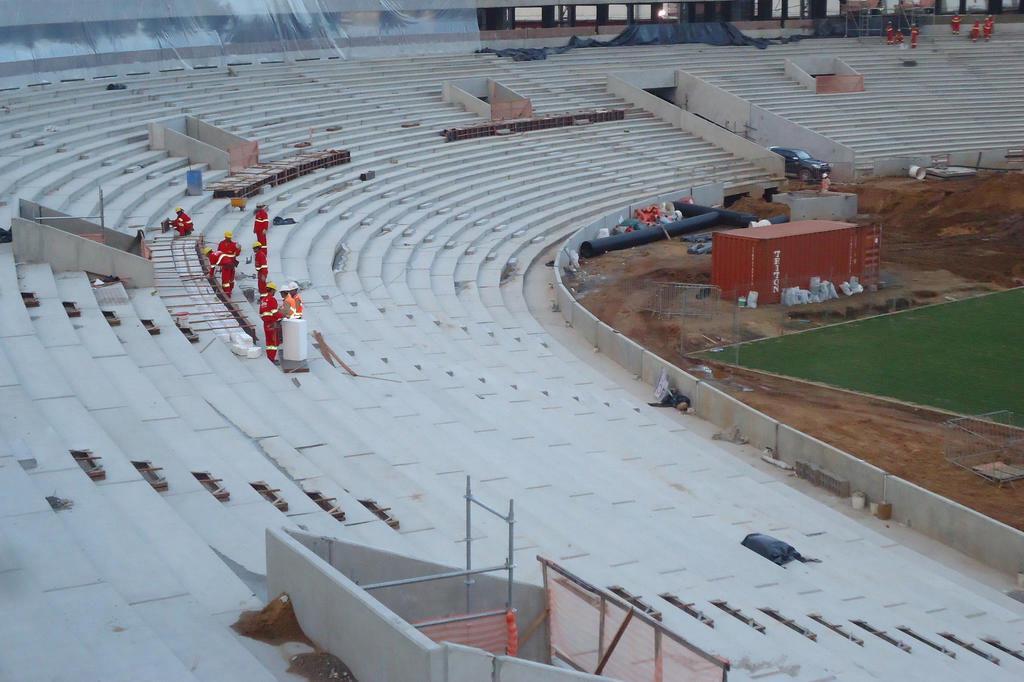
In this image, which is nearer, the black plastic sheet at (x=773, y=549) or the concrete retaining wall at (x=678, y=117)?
the black plastic sheet at (x=773, y=549)

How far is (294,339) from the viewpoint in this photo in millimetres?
17859

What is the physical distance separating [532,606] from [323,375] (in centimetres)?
841

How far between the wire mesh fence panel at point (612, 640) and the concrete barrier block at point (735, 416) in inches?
347

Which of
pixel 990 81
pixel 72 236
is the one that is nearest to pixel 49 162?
pixel 72 236

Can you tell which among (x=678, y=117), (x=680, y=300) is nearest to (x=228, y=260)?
(x=680, y=300)

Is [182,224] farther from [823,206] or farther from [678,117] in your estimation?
[678,117]

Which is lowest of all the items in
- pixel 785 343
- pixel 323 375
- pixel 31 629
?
pixel 785 343

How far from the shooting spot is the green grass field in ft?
70.2

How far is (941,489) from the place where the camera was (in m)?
17.1

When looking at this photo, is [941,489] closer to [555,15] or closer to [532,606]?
[532,606]

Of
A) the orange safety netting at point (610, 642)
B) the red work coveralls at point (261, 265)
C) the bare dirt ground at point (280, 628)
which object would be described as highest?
the red work coveralls at point (261, 265)

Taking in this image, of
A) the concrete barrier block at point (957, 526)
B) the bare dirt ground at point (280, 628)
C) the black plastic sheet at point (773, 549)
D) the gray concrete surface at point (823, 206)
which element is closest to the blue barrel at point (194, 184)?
the gray concrete surface at point (823, 206)

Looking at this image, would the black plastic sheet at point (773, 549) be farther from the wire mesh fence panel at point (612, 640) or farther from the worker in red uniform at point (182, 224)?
the worker in red uniform at point (182, 224)

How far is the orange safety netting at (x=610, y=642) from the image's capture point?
9.01m
